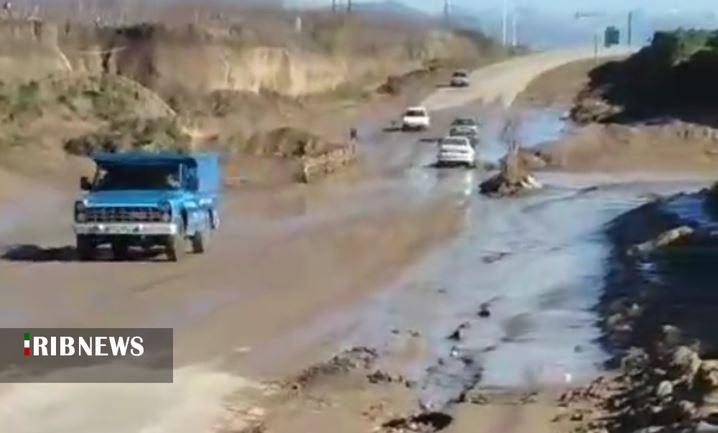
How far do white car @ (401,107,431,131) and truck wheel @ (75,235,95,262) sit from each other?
59.6 meters

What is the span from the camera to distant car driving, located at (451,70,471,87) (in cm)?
12069

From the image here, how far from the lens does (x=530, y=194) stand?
59.8m

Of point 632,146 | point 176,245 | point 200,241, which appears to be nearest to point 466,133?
point 632,146

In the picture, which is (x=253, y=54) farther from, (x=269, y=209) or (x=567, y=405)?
(x=567, y=405)

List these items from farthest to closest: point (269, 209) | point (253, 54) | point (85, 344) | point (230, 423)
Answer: point (253, 54) < point (269, 209) < point (85, 344) < point (230, 423)

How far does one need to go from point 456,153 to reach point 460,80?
5025 cm

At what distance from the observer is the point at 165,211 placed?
32.8 meters

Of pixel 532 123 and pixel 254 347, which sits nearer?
pixel 254 347

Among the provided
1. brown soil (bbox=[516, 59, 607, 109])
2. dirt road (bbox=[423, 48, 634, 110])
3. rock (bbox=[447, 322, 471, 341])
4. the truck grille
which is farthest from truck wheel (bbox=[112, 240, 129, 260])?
brown soil (bbox=[516, 59, 607, 109])

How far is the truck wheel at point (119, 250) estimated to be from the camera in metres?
33.8

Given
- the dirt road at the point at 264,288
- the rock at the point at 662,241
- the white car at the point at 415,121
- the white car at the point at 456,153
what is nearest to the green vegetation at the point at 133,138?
the dirt road at the point at 264,288

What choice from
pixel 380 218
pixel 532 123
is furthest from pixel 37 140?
pixel 532 123

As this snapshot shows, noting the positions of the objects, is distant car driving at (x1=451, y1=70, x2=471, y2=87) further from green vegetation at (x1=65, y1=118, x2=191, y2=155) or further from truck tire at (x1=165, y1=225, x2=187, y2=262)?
truck tire at (x1=165, y1=225, x2=187, y2=262)

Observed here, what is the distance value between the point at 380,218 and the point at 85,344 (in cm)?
2534
